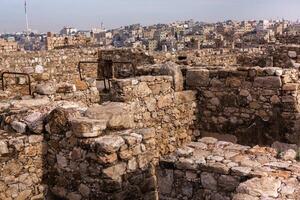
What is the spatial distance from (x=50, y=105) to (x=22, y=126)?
2.45ft

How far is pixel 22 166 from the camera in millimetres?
5633

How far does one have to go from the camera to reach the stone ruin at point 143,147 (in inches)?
182

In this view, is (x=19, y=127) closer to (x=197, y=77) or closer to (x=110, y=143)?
(x=110, y=143)

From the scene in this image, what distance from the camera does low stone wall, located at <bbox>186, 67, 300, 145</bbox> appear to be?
8375 millimetres

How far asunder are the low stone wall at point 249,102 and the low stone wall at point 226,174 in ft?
11.4

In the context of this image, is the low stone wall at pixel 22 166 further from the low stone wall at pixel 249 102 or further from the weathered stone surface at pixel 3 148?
the low stone wall at pixel 249 102

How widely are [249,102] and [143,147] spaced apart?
398 cm

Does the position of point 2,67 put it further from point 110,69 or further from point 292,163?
point 292,163

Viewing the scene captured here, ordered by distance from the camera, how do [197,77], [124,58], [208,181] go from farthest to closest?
[124,58]
[197,77]
[208,181]

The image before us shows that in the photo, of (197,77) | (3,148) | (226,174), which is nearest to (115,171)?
(226,174)

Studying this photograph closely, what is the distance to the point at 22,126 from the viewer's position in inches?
230

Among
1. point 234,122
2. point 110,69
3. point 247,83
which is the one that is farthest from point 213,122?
point 110,69

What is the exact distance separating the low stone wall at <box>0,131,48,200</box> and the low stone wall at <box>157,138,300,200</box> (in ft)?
5.66

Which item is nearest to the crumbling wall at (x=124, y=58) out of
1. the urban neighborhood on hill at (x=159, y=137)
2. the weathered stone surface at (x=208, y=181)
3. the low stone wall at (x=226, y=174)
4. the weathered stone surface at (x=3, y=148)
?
the urban neighborhood on hill at (x=159, y=137)
